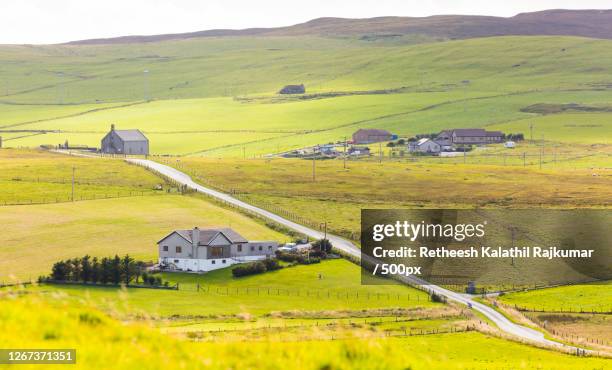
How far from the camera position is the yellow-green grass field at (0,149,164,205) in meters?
120

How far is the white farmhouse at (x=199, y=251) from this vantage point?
84250mm

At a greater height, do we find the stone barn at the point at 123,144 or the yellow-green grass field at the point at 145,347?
the yellow-green grass field at the point at 145,347

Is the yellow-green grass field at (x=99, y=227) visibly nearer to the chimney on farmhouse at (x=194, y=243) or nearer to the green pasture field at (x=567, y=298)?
the chimney on farmhouse at (x=194, y=243)

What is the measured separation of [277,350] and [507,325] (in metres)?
48.9

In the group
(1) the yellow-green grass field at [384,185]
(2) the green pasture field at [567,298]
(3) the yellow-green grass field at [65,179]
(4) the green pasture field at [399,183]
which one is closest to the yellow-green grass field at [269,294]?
(2) the green pasture field at [567,298]

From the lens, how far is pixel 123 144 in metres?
185

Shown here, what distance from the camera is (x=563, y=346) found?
5594cm

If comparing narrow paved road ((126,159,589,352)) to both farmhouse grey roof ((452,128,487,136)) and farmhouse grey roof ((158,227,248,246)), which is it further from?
farmhouse grey roof ((452,128,487,136))

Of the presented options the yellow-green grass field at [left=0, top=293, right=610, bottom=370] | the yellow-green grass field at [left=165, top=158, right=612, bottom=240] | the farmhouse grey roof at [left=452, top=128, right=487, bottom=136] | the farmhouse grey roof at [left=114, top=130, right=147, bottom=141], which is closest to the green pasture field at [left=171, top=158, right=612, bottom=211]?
the yellow-green grass field at [left=165, top=158, right=612, bottom=240]

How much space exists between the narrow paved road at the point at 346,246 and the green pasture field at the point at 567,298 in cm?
359

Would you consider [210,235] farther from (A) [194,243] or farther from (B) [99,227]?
(B) [99,227]

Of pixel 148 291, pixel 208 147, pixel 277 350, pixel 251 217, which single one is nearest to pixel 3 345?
pixel 277 350

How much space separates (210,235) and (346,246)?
13604mm

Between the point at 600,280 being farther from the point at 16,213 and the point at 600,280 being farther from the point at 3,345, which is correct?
the point at 3,345
